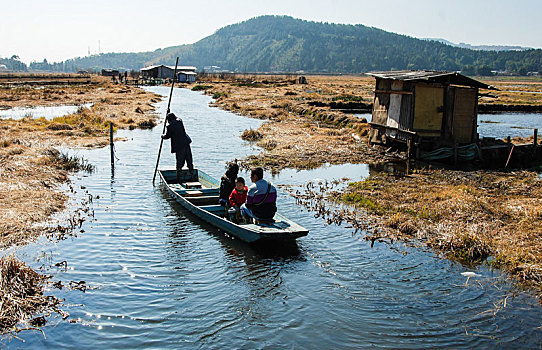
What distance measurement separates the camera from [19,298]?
894cm

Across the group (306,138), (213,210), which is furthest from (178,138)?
(306,138)

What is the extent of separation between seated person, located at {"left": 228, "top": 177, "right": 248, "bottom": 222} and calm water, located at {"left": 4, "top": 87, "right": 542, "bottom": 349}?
2.82ft

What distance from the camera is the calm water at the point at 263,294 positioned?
869 centimetres

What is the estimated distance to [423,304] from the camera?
32.8 feet

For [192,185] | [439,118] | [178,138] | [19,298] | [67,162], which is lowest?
[19,298]

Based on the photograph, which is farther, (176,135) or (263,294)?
(176,135)

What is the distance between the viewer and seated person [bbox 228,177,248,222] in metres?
13.8

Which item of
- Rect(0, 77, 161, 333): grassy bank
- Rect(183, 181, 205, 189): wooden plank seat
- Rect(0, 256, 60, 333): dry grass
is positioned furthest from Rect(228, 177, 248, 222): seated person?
Rect(0, 256, 60, 333): dry grass

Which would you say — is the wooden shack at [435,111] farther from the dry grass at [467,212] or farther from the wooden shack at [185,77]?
the wooden shack at [185,77]

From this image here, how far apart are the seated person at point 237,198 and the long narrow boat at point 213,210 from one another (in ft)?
1.26

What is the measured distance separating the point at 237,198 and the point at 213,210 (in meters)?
1.31

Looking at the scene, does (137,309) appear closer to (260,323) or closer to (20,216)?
(260,323)

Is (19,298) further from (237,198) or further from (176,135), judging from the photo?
(176,135)

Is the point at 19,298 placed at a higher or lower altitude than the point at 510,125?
lower
